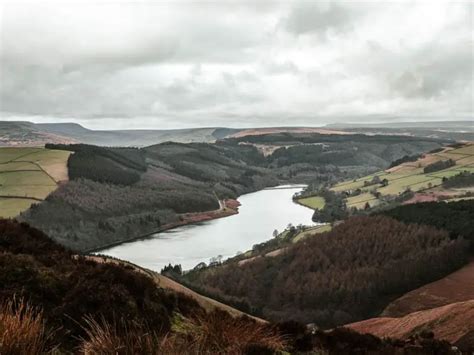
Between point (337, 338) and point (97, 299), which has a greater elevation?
point (97, 299)

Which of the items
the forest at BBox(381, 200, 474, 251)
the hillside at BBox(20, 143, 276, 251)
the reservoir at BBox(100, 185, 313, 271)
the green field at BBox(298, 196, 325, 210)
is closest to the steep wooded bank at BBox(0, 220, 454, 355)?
the forest at BBox(381, 200, 474, 251)

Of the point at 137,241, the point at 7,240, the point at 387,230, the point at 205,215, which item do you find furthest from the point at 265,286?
the point at 205,215

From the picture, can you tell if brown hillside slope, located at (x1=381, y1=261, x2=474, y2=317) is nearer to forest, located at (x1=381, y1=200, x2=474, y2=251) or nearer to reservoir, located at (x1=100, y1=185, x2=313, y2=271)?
forest, located at (x1=381, y1=200, x2=474, y2=251)

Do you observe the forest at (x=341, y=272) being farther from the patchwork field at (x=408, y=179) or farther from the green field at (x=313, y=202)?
the green field at (x=313, y=202)

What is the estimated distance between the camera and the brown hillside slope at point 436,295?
5081cm

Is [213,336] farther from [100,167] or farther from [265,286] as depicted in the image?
[100,167]

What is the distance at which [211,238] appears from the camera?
113m

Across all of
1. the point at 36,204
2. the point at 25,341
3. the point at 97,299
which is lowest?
the point at 36,204

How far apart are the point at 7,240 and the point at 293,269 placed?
→ 61217mm

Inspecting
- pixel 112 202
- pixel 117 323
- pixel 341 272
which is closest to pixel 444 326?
pixel 117 323

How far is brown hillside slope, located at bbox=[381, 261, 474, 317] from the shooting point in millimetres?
50812

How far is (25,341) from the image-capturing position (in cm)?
550

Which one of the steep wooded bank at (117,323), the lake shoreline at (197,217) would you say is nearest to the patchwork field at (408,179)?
the lake shoreline at (197,217)

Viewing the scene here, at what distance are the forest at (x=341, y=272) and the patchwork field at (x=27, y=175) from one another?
192 feet
